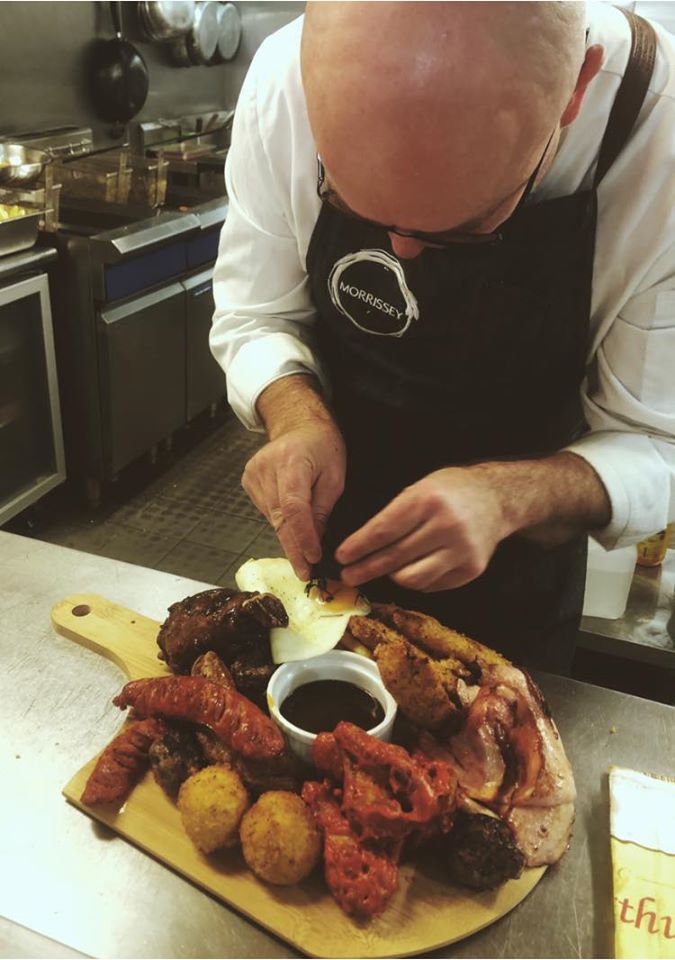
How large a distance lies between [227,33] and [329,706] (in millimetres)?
4889

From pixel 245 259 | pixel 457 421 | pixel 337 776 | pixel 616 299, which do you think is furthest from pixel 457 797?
pixel 245 259

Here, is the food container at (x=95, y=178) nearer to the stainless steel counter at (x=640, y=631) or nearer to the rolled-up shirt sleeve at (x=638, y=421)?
the stainless steel counter at (x=640, y=631)

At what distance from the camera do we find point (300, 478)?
1225mm

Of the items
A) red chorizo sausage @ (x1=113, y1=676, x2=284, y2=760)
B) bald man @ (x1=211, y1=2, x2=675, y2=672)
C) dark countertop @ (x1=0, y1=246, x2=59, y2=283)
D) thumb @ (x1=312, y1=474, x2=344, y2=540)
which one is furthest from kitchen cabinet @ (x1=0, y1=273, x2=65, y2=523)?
red chorizo sausage @ (x1=113, y1=676, x2=284, y2=760)

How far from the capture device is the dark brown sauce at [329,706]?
109 centimetres

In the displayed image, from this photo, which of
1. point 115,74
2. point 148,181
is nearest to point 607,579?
point 148,181

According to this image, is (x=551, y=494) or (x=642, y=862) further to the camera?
(x=551, y=494)

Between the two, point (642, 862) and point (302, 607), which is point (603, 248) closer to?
point (302, 607)

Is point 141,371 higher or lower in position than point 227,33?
lower

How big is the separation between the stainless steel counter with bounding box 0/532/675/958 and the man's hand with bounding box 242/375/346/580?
306 millimetres

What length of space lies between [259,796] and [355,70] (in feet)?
2.69

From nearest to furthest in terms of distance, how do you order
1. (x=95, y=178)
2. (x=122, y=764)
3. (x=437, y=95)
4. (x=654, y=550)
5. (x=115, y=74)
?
1. (x=437, y=95)
2. (x=122, y=764)
3. (x=654, y=550)
4. (x=95, y=178)
5. (x=115, y=74)

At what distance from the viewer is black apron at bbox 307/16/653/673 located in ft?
4.11

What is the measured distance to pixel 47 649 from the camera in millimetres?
1304
